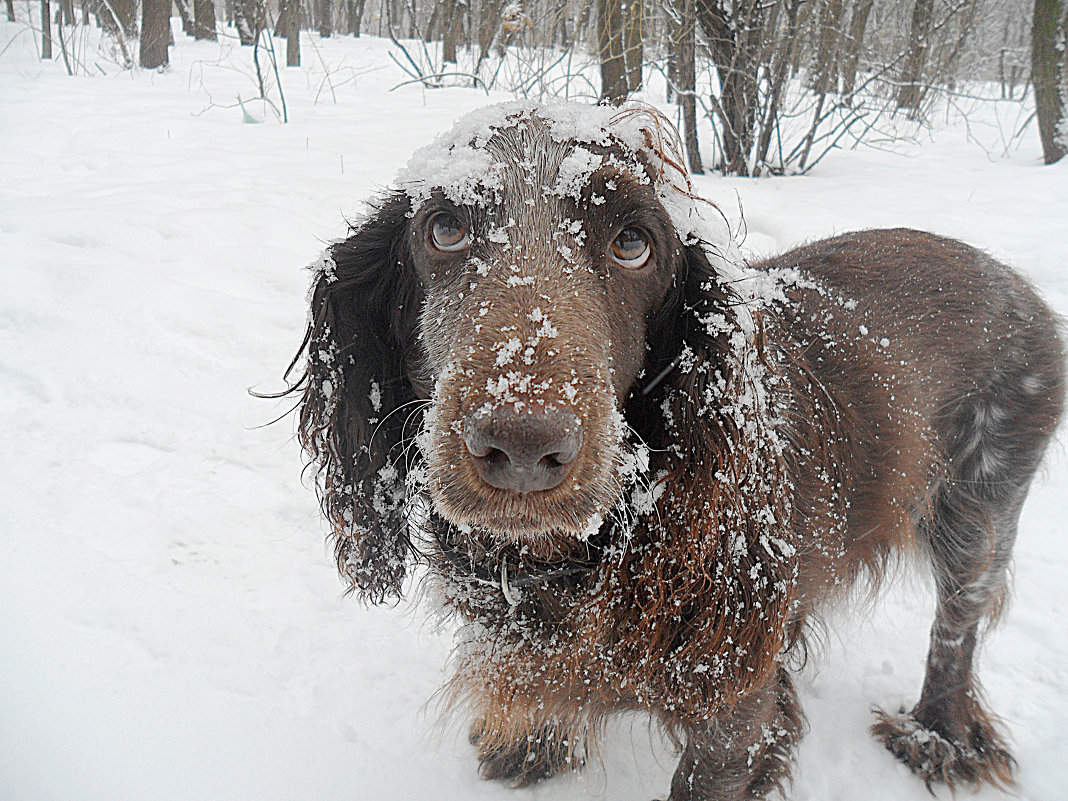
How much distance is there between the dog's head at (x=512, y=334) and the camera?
53.4 inches

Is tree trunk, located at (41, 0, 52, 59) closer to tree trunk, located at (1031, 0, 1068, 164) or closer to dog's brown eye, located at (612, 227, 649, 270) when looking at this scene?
tree trunk, located at (1031, 0, 1068, 164)

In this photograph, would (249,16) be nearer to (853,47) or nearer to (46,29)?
(46,29)

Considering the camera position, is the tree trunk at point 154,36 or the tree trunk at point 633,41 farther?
the tree trunk at point 154,36

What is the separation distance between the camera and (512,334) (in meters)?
1.42

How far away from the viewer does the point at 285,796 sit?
6.94 feet

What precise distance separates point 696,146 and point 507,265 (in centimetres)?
677

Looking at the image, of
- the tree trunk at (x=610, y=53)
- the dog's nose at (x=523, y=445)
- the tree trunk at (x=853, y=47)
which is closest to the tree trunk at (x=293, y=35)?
the tree trunk at (x=610, y=53)

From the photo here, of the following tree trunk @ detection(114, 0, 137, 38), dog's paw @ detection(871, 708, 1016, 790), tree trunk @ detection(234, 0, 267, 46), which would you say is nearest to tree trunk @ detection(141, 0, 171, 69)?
tree trunk @ detection(114, 0, 137, 38)

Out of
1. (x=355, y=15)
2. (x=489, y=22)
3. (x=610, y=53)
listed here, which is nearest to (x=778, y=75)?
(x=610, y=53)

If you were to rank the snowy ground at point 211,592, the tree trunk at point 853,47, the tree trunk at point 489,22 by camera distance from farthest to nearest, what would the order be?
1. the tree trunk at point 489,22
2. the tree trunk at point 853,47
3. the snowy ground at point 211,592

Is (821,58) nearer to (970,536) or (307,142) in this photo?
(307,142)

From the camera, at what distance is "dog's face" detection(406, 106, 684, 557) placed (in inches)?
51.1

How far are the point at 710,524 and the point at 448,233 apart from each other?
0.99 meters

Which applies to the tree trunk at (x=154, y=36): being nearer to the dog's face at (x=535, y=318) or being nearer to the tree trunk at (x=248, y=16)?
the tree trunk at (x=248, y=16)
